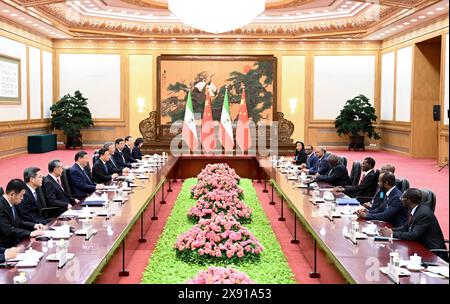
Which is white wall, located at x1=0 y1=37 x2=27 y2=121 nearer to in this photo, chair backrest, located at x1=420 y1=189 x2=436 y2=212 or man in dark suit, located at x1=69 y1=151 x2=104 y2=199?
man in dark suit, located at x1=69 y1=151 x2=104 y2=199

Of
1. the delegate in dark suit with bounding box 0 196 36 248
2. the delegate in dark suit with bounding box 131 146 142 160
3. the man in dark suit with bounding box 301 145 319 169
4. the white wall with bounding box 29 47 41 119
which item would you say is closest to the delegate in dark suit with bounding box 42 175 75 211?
the delegate in dark suit with bounding box 0 196 36 248

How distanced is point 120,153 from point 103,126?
908 cm

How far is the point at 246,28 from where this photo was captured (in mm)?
18766

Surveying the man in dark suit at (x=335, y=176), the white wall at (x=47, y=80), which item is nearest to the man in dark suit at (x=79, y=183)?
the man in dark suit at (x=335, y=176)

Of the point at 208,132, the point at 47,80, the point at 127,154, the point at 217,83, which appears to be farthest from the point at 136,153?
the point at 47,80

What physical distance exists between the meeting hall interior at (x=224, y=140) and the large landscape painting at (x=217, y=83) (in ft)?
0.16

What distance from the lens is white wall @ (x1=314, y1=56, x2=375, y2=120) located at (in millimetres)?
20031

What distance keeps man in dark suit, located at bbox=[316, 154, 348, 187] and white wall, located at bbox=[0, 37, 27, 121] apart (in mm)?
10034

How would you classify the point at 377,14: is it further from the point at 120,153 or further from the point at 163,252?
the point at 163,252

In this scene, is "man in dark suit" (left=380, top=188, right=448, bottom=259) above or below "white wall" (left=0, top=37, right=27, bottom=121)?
below

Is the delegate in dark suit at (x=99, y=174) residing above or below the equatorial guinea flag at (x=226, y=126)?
below

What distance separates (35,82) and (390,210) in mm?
14796

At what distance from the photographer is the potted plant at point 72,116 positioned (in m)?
18.5

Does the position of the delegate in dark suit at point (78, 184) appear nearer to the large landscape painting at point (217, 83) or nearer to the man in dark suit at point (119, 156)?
the man in dark suit at point (119, 156)
